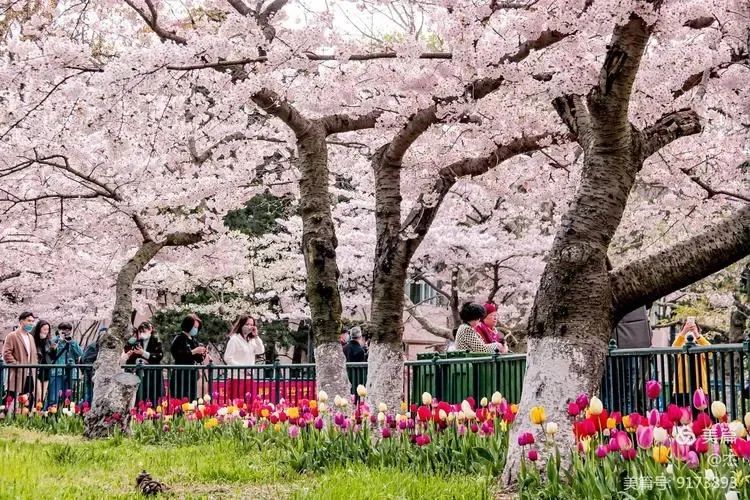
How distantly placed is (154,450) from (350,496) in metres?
4.14

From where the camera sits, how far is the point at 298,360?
32.1 meters

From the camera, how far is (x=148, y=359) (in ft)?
51.0

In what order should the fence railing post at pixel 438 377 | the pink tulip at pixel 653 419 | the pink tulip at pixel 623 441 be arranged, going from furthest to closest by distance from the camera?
1. the fence railing post at pixel 438 377
2. the pink tulip at pixel 653 419
3. the pink tulip at pixel 623 441

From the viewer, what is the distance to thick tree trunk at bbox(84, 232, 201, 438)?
10.8 meters

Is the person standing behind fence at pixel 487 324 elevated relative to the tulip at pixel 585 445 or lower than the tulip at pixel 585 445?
elevated

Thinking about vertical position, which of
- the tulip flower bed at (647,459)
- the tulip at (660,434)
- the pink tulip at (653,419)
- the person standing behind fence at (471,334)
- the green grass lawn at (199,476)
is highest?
the person standing behind fence at (471,334)

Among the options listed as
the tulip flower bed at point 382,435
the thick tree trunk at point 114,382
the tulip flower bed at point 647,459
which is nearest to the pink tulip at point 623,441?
the tulip flower bed at point 647,459

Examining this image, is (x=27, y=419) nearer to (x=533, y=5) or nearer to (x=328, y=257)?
(x=328, y=257)

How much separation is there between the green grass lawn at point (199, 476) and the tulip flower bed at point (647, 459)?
47 cm

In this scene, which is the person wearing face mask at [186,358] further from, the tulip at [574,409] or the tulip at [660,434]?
the tulip at [660,434]

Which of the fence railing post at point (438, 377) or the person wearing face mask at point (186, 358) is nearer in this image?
A: the fence railing post at point (438, 377)

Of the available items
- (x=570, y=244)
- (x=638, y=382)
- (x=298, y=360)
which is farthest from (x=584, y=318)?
(x=298, y=360)

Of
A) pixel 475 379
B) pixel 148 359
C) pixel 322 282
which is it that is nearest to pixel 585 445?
pixel 322 282

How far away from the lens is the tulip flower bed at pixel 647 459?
4.31 m
